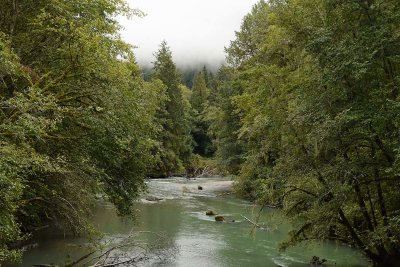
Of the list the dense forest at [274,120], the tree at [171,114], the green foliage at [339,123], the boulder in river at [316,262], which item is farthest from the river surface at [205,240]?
the tree at [171,114]

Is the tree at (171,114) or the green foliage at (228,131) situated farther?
the tree at (171,114)

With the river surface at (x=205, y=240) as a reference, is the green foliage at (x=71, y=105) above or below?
above

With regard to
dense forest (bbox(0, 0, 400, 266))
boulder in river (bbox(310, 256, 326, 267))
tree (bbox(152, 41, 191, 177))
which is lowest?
A: boulder in river (bbox(310, 256, 326, 267))

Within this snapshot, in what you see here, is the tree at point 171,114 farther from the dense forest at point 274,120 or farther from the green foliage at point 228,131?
the dense forest at point 274,120

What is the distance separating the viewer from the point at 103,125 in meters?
13.5

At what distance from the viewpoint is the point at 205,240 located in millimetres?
19312

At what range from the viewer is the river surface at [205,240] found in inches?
627

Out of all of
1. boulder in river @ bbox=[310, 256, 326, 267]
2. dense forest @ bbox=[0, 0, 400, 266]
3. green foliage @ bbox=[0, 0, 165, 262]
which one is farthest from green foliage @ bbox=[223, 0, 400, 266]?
green foliage @ bbox=[0, 0, 165, 262]

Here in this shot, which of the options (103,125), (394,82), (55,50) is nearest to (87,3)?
(55,50)

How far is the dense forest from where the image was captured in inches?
417

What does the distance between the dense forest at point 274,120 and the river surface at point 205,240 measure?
162cm

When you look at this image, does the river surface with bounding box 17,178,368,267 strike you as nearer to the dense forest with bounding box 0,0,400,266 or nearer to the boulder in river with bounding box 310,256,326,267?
the boulder in river with bounding box 310,256,326,267

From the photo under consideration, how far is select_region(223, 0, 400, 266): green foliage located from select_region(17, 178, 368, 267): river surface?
1.85m

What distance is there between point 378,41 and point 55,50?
978cm
